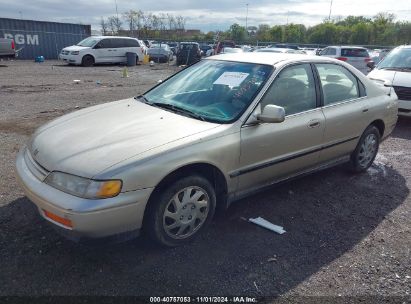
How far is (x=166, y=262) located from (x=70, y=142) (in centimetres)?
124

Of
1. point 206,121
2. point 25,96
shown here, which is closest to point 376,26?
point 25,96

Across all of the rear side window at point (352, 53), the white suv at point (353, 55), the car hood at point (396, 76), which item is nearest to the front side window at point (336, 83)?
the car hood at point (396, 76)

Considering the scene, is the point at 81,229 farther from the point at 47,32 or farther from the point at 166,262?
the point at 47,32

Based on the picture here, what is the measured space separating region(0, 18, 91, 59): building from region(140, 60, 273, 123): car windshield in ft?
76.3

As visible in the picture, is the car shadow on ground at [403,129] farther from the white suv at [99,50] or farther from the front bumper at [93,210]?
the white suv at [99,50]

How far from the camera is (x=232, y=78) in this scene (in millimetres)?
3580

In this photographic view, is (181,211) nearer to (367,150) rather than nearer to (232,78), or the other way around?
(232,78)

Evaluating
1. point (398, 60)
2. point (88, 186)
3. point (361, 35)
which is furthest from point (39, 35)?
point (361, 35)

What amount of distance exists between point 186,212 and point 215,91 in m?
1.28

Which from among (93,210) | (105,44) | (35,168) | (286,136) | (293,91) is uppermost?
(105,44)

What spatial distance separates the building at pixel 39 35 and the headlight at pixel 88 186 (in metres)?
24.3

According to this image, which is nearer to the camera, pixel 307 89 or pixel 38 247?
pixel 38 247

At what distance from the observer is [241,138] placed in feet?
10.3

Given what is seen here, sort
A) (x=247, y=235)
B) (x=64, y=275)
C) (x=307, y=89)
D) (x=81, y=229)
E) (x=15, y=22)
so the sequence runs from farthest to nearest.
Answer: (x=15, y=22), (x=307, y=89), (x=247, y=235), (x=64, y=275), (x=81, y=229)
